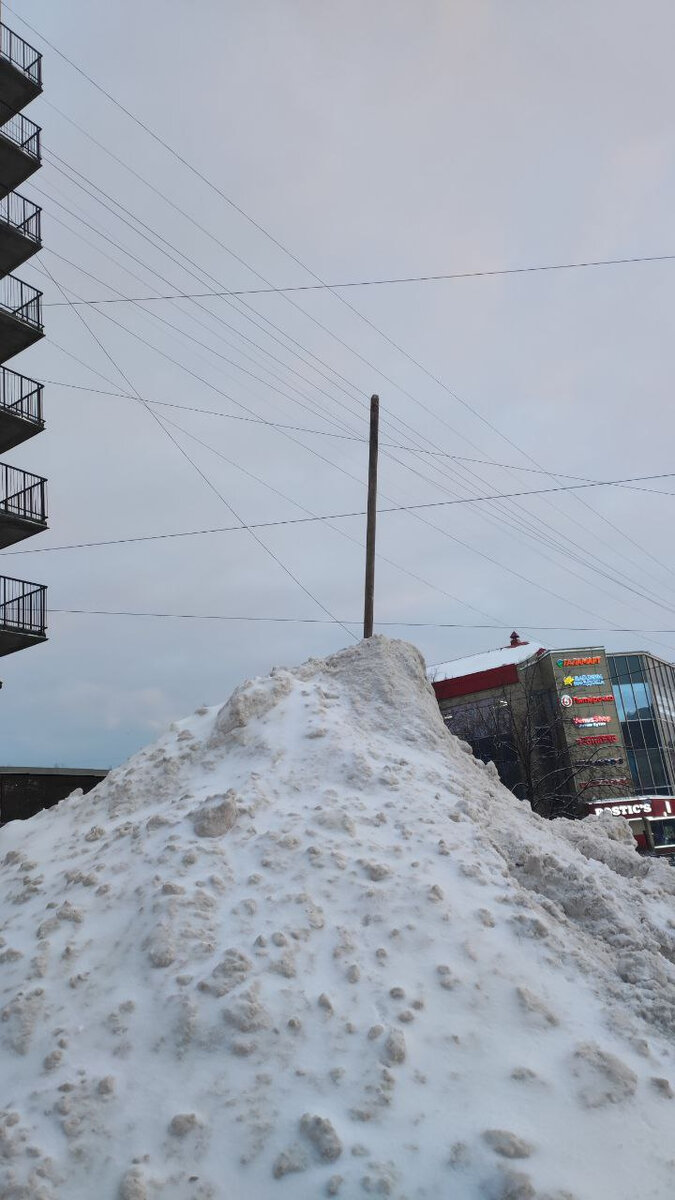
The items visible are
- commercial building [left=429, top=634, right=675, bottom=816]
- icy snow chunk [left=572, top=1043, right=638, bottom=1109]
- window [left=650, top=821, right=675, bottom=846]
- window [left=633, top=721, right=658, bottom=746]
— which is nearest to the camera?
icy snow chunk [left=572, top=1043, right=638, bottom=1109]

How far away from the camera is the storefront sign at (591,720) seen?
48.9m

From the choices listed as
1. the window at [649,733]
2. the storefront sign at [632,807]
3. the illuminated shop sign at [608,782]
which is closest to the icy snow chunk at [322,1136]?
the illuminated shop sign at [608,782]

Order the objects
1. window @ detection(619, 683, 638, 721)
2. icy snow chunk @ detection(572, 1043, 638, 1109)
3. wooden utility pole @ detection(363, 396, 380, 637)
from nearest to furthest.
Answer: icy snow chunk @ detection(572, 1043, 638, 1109) < wooden utility pole @ detection(363, 396, 380, 637) < window @ detection(619, 683, 638, 721)

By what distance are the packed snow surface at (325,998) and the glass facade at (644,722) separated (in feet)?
157

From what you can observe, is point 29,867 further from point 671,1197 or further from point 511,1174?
point 671,1197

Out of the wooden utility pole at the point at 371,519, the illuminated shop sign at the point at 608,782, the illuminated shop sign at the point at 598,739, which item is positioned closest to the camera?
the wooden utility pole at the point at 371,519

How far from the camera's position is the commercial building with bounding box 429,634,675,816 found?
4406cm

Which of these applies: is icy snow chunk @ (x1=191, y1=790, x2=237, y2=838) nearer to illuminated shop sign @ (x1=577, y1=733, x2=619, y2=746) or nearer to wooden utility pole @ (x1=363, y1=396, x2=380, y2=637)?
wooden utility pole @ (x1=363, y1=396, x2=380, y2=637)

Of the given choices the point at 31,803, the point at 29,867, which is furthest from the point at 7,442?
the point at 29,867

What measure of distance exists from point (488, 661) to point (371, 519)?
4033 centimetres

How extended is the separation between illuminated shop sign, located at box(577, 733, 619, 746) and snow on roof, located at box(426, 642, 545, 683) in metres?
6.72

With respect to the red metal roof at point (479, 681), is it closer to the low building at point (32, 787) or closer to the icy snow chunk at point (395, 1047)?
the low building at point (32, 787)

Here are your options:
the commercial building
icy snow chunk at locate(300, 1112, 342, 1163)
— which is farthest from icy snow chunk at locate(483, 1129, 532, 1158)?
the commercial building

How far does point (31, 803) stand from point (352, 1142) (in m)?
17.5
